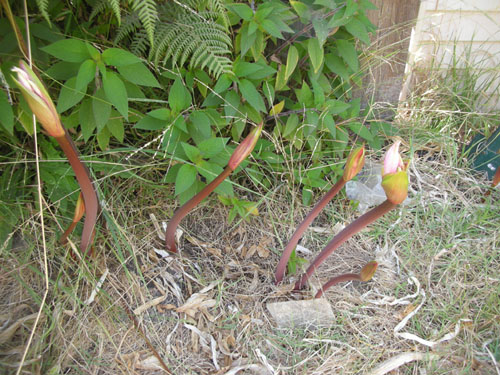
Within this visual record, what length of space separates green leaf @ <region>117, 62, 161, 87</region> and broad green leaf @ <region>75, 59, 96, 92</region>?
86 millimetres

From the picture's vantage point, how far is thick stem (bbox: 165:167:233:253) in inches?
51.7

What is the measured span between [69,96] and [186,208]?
0.51 metres

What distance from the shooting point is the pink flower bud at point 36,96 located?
0.93m

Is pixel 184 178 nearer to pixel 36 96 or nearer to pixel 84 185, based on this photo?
pixel 84 185

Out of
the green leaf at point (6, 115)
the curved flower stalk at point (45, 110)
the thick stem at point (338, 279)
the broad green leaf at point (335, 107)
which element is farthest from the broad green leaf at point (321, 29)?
the green leaf at point (6, 115)

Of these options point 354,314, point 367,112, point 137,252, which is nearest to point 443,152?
point 367,112

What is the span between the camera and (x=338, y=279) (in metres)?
1.52

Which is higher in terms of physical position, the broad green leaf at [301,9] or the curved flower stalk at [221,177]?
the broad green leaf at [301,9]

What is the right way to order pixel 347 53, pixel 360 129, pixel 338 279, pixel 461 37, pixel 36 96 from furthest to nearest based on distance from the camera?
pixel 461 37 < pixel 360 129 < pixel 347 53 < pixel 338 279 < pixel 36 96

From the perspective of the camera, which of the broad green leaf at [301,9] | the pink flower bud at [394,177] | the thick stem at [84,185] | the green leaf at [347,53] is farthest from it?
the green leaf at [347,53]

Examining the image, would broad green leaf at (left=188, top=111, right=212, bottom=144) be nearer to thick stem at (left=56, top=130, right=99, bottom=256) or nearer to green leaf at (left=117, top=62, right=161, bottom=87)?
green leaf at (left=117, top=62, right=161, bottom=87)

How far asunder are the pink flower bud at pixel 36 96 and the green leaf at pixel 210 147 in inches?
20.9

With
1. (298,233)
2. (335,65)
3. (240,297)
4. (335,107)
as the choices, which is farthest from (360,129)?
(240,297)

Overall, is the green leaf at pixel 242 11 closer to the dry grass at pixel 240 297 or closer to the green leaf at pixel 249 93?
the green leaf at pixel 249 93
